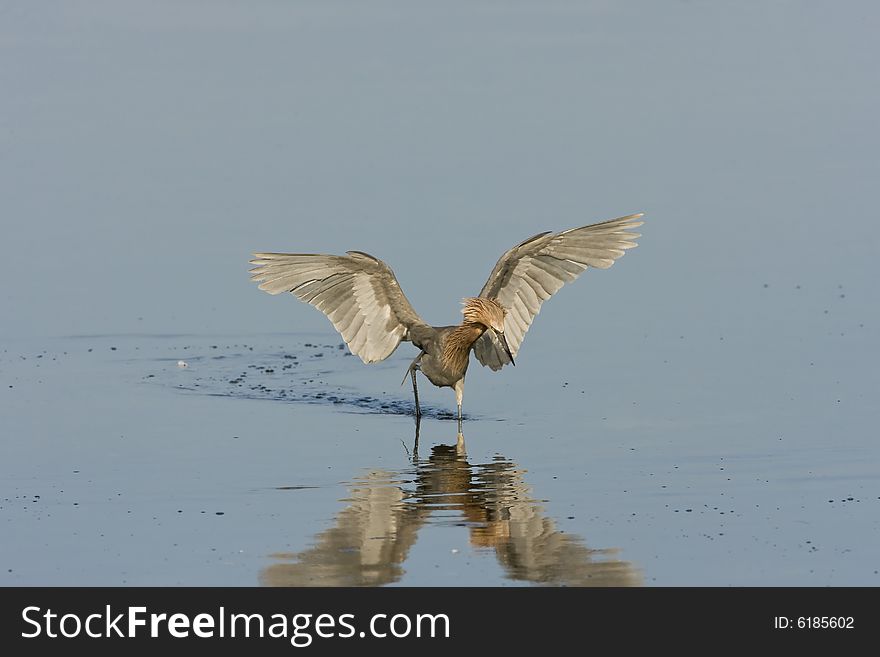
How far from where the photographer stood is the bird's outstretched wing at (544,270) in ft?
46.1

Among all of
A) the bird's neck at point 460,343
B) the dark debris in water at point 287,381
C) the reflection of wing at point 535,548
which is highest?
the dark debris in water at point 287,381

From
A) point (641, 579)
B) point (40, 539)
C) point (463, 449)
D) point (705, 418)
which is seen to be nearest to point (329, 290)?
point (463, 449)

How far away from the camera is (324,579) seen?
8.98 metres

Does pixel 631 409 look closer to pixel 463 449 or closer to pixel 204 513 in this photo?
A: pixel 463 449

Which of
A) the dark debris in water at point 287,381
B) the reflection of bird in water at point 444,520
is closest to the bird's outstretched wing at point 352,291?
the dark debris in water at point 287,381

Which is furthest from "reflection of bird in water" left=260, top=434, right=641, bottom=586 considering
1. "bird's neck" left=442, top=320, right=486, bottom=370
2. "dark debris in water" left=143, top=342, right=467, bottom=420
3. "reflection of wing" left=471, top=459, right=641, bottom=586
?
"dark debris in water" left=143, top=342, right=467, bottom=420

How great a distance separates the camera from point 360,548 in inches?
378

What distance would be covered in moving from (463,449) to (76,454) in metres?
2.97

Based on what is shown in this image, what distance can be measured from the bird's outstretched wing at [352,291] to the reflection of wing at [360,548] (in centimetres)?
326

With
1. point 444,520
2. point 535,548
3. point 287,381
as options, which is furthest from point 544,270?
point 535,548

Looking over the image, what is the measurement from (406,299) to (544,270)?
4.11 ft

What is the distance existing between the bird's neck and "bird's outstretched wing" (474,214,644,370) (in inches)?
23.1

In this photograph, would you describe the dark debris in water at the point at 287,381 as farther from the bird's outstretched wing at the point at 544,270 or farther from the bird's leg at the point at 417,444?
the bird's outstretched wing at the point at 544,270
